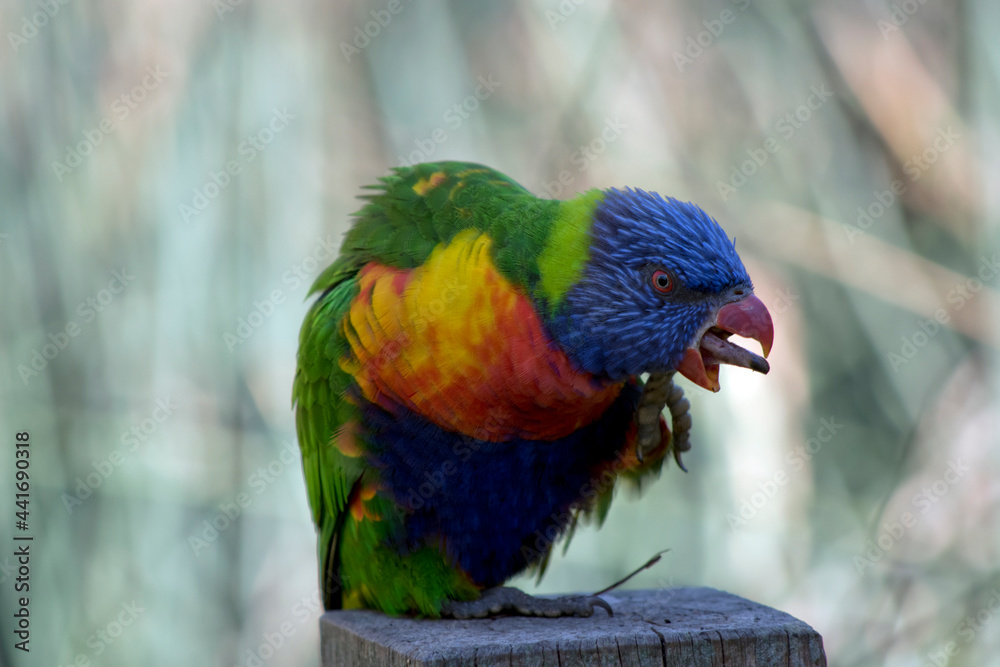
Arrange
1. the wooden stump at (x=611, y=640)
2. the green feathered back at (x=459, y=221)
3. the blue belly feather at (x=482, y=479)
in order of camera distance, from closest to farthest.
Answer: the wooden stump at (x=611, y=640) → the green feathered back at (x=459, y=221) → the blue belly feather at (x=482, y=479)

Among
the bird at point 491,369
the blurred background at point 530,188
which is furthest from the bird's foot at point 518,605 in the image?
the blurred background at point 530,188

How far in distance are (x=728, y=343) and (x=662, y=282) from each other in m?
0.24

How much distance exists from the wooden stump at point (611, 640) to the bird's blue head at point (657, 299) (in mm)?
608

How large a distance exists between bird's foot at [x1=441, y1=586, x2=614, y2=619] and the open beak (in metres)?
0.66

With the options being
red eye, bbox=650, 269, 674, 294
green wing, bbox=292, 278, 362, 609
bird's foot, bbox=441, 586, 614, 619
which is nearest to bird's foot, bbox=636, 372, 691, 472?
red eye, bbox=650, 269, 674, 294

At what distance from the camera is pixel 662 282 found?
2.03 m

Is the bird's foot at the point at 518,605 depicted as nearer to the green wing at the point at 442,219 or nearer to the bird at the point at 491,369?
the bird at the point at 491,369

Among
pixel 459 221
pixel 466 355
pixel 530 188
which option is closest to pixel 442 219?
pixel 459 221

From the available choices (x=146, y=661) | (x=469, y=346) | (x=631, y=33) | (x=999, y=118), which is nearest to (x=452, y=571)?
(x=469, y=346)

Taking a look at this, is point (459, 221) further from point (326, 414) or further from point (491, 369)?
point (326, 414)

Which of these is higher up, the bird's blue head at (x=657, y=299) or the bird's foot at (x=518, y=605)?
the bird's blue head at (x=657, y=299)

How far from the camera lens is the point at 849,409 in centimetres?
467

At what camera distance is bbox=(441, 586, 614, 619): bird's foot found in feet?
7.22

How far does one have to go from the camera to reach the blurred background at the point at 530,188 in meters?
4.13
